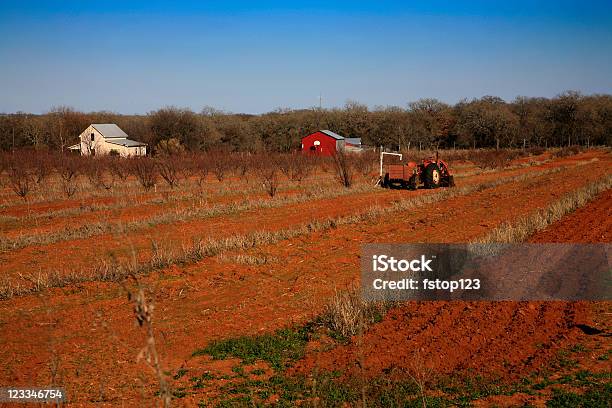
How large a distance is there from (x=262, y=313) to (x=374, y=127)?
233 feet

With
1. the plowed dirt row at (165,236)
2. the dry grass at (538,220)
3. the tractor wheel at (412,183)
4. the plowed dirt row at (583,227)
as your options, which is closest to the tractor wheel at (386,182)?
the tractor wheel at (412,183)

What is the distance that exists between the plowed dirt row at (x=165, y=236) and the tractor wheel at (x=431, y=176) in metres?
1.63

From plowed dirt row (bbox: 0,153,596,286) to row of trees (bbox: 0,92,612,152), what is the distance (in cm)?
4224

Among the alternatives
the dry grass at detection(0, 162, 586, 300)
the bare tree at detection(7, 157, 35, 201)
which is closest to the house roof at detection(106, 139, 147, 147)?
the bare tree at detection(7, 157, 35, 201)

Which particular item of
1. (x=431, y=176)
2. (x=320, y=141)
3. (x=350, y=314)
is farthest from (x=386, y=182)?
(x=320, y=141)

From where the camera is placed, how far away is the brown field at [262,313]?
5.89 meters

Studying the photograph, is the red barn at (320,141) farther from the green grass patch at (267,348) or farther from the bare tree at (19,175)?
the green grass patch at (267,348)

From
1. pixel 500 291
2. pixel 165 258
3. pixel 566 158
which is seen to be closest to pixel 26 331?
pixel 165 258

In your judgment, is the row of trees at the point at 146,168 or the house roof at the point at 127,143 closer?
the row of trees at the point at 146,168

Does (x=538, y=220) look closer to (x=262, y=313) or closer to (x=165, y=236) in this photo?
(x=262, y=313)

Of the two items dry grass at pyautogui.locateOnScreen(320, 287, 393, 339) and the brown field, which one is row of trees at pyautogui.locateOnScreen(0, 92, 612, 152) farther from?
dry grass at pyautogui.locateOnScreen(320, 287, 393, 339)

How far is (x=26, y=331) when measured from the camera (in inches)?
315

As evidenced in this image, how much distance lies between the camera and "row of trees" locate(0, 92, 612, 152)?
65.3 m

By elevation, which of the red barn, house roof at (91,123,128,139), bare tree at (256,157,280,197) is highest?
house roof at (91,123,128,139)
